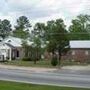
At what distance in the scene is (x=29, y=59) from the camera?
2972 inches

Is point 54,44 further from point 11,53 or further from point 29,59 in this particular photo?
point 11,53

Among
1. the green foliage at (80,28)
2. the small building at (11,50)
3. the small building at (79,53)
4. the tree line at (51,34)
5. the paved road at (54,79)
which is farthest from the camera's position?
the green foliage at (80,28)

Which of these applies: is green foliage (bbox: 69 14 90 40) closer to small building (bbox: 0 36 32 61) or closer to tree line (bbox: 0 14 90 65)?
tree line (bbox: 0 14 90 65)

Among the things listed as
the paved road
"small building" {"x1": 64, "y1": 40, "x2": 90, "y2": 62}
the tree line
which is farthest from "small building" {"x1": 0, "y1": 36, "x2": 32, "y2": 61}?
the paved road

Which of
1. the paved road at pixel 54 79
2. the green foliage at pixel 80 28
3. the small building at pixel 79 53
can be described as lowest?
the paved road at pixel 54 79

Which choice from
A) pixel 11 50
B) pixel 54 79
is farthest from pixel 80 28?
pixel 54 79

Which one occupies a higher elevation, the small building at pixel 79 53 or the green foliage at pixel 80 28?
the green foliage at pixel 80 28

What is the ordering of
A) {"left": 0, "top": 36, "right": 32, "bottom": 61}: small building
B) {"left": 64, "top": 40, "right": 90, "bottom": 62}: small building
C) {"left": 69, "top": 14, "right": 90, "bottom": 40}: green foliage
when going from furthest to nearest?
{"left": 69, "top": 14, "right": 90, "bottom": 40}: green foliage → {"left": 0, "top": 36, "right": 32, "bottom": 61}: small building → {"left": 64, "top": 40, "right": 90, "bottom": 62}: small building

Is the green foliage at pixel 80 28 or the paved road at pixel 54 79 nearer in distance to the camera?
the paved road at pixel 54 79

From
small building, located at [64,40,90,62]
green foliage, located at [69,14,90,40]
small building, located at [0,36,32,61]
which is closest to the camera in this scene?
small building, located at [64,40,90,62]

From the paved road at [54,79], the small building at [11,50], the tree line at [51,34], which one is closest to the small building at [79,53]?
the tree line at [51,34]

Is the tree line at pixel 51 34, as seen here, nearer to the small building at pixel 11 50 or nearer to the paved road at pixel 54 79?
the small building at pixel 11 50

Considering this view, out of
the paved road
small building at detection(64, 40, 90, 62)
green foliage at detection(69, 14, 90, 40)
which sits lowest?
the paved road

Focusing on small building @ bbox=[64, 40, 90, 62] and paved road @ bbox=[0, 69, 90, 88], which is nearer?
paved road @ bbox=[0, 69, 90, 88]
